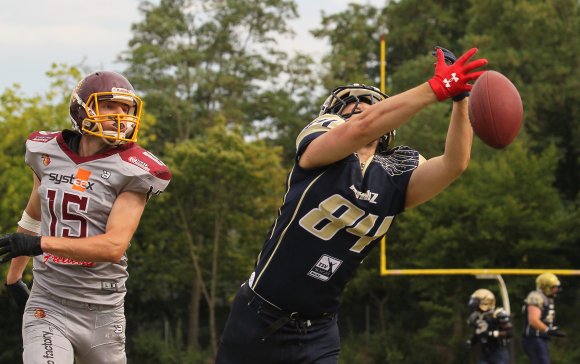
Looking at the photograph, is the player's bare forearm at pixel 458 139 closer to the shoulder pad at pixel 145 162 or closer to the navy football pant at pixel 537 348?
the shoulder pad at pixel 145 162

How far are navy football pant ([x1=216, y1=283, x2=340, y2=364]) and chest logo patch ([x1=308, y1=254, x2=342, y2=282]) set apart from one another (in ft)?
0.75

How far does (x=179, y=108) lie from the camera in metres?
34.2

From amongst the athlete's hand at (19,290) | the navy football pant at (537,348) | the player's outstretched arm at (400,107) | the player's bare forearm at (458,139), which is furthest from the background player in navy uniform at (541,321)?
the player's outstretched arm at (400,107)

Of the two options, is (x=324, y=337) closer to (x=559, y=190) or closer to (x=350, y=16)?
(x=559, y=190)

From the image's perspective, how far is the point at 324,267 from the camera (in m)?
4.20

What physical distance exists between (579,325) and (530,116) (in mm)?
8276

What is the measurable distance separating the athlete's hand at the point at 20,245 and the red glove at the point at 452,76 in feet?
6.59

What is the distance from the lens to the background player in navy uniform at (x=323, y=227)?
409 cm

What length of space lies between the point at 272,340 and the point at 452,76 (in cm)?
141

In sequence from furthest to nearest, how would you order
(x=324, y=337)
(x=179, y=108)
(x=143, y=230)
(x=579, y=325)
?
1. (x=179, y=108)
2. (x=143, y=230)
3. (x=579, y=325)
4. (x=324, y=337)

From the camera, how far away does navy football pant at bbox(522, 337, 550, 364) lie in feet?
45.1

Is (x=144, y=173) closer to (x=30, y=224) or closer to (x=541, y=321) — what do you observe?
(x=30, y=224)

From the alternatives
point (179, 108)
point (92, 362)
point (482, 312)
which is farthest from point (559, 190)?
point (92, 362)

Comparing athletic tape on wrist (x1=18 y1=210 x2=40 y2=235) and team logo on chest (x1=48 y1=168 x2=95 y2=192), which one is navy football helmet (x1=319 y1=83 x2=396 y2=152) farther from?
athletic tape on wrist (x1=18 y1=210 x2=40 y2=235)
